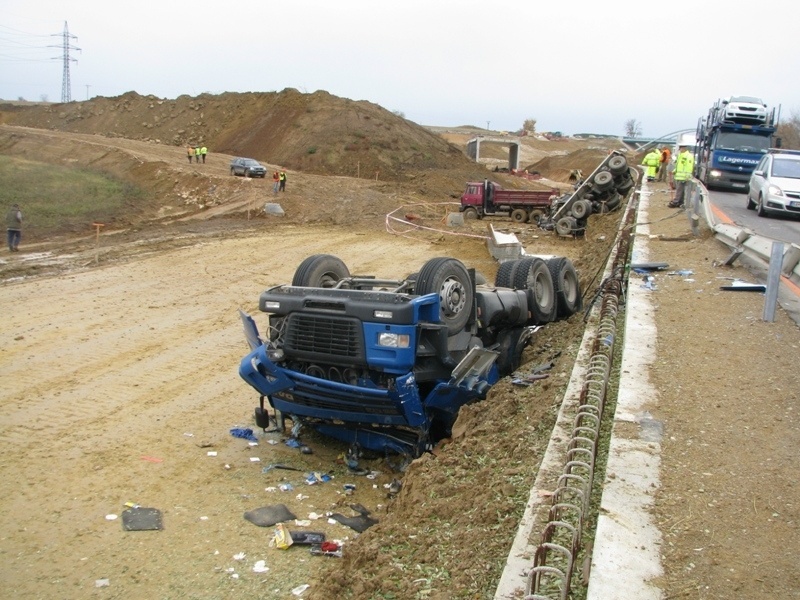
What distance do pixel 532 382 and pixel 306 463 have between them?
8.21 feet

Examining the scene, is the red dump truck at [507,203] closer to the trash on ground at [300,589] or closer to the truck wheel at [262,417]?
the truck wheel at [262,417]

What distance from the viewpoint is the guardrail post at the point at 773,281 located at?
27.4ft

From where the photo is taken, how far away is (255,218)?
30.8 meters

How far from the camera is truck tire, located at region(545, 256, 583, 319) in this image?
1091 cm

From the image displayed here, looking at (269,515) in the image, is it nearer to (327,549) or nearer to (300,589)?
(327,549)

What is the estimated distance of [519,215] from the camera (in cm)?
3284

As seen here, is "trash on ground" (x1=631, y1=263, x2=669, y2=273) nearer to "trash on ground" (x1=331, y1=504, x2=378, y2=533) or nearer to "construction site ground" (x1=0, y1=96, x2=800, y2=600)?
"construction site ground" (x1=0, y1=96, x2=800, y2=600)

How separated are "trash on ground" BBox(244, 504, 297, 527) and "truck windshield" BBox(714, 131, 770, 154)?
2428 cm

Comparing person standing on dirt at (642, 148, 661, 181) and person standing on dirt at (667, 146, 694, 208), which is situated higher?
person standing on dirt at (642, 148, 661, 181)

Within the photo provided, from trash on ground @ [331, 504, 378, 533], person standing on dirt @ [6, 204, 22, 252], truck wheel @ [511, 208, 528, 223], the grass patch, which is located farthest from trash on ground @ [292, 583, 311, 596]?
truck wheel @ [511, 208, 528, 223]

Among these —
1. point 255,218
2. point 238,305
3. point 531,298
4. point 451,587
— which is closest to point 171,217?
point 255,218

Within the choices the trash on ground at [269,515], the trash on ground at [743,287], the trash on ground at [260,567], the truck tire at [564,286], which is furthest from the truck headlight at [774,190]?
the trash on ground at [260,567]

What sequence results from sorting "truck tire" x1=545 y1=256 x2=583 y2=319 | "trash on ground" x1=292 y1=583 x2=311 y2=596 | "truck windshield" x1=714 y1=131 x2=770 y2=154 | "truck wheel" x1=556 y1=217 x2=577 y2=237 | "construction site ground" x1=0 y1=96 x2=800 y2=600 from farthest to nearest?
"truck wheel" x1=556 y1=217 x2=577 y2=237
"truck windshield" x1=714 y1=131 x2=770 y2=154
"truck tire" x1=545 y1=256 x2=583 y2=319
"trash on ground" x1=292 y1=583 x2=311 y2=596
"construction site ground" x1=0 y1=96 x2=800 y2=600

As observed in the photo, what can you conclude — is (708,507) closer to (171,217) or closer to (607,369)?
(607,369)
